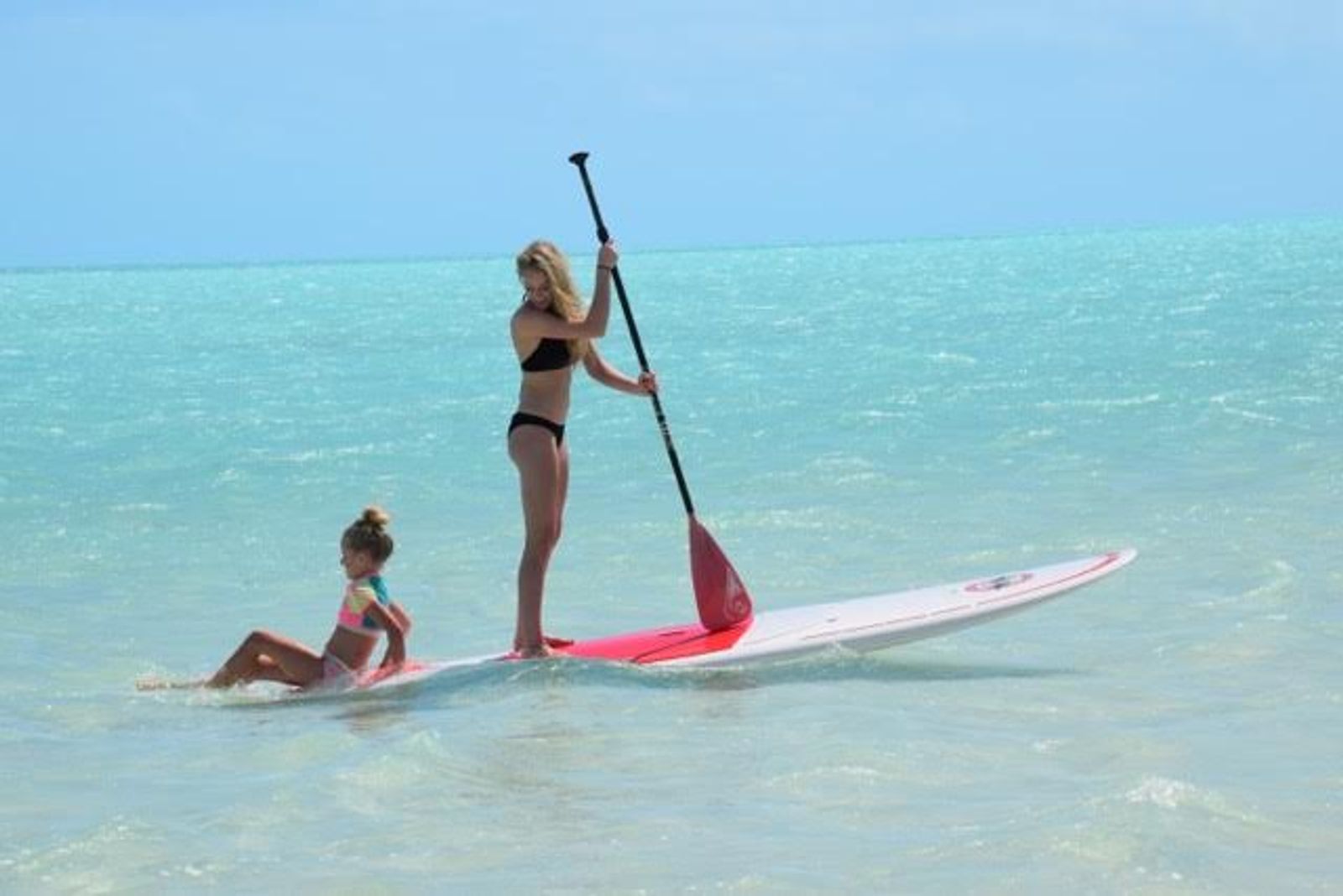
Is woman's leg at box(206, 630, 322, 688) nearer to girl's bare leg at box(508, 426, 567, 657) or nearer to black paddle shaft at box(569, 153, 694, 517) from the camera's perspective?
girl's bare leg at box(508, 426, 567, 657)

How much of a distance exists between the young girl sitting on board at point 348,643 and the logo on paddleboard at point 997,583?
216 centimetres

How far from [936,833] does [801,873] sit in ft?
1.56

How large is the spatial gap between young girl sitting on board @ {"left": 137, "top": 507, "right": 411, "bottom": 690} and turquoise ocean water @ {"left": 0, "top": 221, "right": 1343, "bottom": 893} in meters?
0.11

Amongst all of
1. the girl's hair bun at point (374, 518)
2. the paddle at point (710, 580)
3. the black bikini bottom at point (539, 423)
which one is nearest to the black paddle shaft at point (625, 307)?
the paddle at point (710, 580)

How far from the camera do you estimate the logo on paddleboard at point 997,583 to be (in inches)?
332

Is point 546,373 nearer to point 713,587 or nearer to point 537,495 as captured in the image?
point 537,495

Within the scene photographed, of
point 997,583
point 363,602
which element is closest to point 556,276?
point 363,602

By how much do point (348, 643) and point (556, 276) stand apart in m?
1.56

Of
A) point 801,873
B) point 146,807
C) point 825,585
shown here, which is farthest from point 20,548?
point 801,873

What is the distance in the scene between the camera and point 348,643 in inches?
317

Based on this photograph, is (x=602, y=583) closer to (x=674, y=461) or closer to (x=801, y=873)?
(x=674, y=461)

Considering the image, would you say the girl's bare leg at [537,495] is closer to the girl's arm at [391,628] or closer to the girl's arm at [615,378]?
the girl's arm at [615,378]

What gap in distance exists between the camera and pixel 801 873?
16.8 feet

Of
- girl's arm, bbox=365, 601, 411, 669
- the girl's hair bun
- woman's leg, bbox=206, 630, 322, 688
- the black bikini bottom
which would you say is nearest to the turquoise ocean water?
woman's leg, bbox=206, 630, 322, 688
